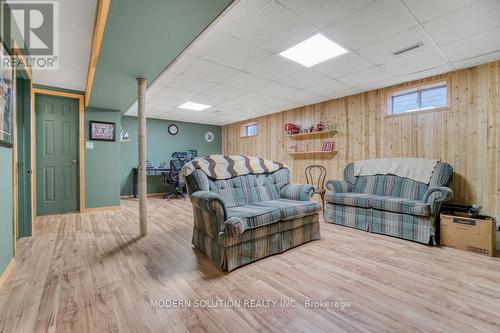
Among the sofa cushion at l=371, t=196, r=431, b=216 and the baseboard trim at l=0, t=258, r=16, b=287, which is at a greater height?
the sofa cushion at l=371, t=196, r=431, b=216

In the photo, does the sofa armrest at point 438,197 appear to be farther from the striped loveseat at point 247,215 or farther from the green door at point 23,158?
the green door at point 23,158

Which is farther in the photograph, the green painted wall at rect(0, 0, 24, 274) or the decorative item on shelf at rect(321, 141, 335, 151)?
the decorative item on shelf at rect(321, 141, 335, 151)

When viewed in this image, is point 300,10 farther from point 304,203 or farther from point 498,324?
point 498,324

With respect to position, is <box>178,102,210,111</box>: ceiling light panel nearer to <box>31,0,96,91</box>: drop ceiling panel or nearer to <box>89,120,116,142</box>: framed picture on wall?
<box>89,120,116,142</box>: framed picture on wall

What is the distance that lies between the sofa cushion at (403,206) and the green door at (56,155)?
531 cm

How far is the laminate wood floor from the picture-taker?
143 cm

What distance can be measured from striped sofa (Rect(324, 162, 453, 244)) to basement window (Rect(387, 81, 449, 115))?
1088 mm

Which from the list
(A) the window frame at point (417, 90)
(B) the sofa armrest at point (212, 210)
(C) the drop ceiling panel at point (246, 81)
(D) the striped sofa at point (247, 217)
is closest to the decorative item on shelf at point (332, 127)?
(A) the window frame at point (417, 90)

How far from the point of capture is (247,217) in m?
2.18

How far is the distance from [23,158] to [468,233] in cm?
561

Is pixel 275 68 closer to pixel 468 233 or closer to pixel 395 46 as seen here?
pixel 395 46

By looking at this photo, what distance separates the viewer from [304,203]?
2.74 m

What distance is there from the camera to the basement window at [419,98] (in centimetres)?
357

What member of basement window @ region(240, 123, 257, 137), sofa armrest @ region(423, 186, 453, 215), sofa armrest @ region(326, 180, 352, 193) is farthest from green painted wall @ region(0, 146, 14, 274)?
basement window @ region(240, 123, 257, 137)
